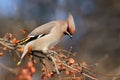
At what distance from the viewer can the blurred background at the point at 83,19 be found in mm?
9930

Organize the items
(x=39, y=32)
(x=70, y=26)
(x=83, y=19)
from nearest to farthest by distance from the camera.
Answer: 1. (x=70, y=26)
2. (x=39, y=32)
3. (x=83, y=19)

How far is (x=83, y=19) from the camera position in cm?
1146

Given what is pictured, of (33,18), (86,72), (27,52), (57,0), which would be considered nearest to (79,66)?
(86,72)

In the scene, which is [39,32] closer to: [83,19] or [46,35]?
[46,35]

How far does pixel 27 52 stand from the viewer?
297 cm

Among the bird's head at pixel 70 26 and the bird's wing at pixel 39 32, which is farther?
the bird's wing at pixel 39 32

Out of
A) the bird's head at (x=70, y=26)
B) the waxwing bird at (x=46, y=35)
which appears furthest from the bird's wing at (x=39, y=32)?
the bird's head at (x=70, y=26)

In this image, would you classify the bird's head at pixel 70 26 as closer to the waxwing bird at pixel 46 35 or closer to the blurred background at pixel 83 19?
the waxwing bird at pixel 46 35

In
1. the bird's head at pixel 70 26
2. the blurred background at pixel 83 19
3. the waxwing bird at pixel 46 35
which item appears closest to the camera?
the bird's head at pixel 70 26

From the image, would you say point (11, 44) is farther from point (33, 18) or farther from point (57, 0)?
point (57, 0)

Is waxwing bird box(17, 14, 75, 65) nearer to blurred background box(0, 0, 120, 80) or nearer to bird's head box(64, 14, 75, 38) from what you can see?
bird's head box(64, 14, 75, 38)

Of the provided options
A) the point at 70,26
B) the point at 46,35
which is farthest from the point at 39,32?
the point at 70,26

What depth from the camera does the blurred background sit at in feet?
32.6

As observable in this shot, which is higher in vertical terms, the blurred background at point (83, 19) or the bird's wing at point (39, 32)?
→ the blurred background at point (83, 19)
